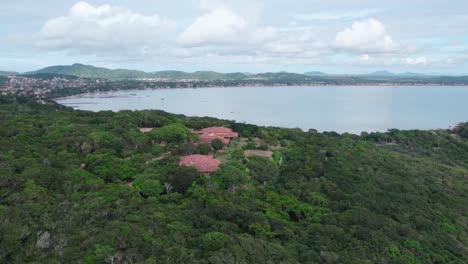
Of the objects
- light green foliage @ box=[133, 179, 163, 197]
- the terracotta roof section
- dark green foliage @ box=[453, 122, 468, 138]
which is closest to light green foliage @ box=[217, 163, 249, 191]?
the terracotta roof section

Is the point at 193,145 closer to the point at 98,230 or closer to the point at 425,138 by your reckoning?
the point at 98,230

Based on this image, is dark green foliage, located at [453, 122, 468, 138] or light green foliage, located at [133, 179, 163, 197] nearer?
light green foliage, located at [133, 179, 163, 197]

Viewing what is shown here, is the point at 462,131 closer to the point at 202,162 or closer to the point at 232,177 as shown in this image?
the point at 202,162

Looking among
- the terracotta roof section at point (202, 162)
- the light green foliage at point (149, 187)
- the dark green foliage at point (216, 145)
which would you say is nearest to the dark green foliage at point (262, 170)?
the terracotta roof section at point (202, 162)

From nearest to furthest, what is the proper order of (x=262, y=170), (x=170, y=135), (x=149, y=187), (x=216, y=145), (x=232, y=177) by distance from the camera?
(x=149, y=187) < (x=232, y=177) < (x=262, y=170) < (x=216, y=145) < (x=170, y=135)

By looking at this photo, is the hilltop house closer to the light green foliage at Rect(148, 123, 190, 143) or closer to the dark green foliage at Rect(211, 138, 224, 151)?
the light green foliage at Rect(148, 123, 190, 143)

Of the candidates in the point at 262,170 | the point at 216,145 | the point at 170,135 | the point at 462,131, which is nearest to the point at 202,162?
the point at 262,170
